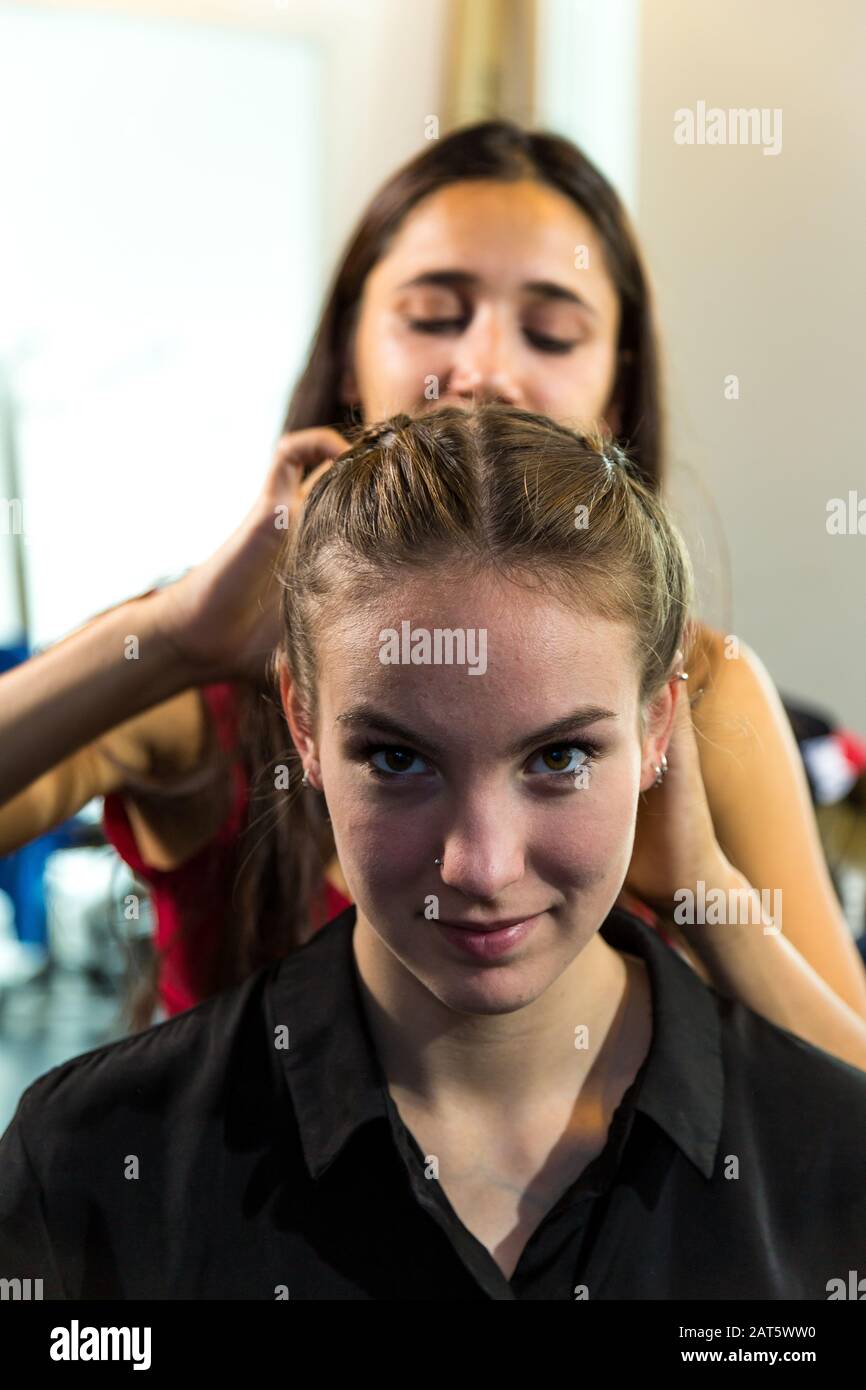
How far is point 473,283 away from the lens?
2.81 ft

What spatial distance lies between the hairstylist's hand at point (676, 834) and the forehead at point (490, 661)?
0.14m

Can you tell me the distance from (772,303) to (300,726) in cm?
Result: 49

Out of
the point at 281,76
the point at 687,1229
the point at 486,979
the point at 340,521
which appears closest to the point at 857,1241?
the point at 687,1229

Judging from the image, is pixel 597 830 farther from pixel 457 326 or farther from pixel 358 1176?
pixel 457 326

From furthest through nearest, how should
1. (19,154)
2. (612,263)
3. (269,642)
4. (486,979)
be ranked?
(19,154), (612,263), (269,642), (486,979)

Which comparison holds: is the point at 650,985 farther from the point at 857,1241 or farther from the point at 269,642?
the point at 269,642

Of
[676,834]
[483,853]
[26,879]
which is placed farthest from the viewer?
[26,879]

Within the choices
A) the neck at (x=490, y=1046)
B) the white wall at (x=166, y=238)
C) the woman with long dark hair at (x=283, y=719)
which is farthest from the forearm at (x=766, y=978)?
the white wall at (x=166, y=238)

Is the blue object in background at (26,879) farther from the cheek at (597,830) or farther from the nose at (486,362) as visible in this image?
the cheek at (597,830)

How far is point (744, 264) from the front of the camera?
0.96 m

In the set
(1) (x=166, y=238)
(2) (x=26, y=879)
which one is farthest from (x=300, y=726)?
(1) (x=166, y=238)

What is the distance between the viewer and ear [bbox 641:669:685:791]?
678 millimetres

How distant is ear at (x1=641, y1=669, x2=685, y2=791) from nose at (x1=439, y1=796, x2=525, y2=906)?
0.10 meters

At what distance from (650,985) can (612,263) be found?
49 cm
